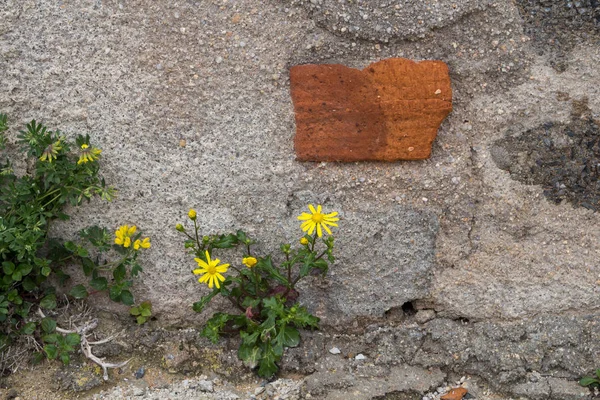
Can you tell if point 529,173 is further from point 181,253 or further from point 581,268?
point 181,253

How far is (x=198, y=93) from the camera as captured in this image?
232cm

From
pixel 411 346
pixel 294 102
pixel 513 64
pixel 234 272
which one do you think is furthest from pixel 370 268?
pixel 513 64

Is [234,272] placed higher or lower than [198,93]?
lower

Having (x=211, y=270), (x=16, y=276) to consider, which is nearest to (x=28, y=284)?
(x=16, y=276)

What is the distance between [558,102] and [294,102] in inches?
33.9

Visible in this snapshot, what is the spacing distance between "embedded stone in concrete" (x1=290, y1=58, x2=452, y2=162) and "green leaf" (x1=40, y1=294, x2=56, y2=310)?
96cm

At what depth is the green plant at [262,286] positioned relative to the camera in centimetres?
226

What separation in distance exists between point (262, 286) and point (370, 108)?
2.26 feet

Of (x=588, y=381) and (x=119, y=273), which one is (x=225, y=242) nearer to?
(x=119, y=273)

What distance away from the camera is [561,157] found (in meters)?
2.34

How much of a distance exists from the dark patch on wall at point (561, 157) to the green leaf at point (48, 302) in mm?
1546

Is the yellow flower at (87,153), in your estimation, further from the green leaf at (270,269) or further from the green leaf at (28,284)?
the green leaf at (270,269)

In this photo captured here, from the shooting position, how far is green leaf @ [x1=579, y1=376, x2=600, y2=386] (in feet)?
7.48

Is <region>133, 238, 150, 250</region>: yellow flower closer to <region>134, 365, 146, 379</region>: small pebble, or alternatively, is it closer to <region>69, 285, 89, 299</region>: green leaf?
<region>69, 285, 89, 299</region>: green leaf
